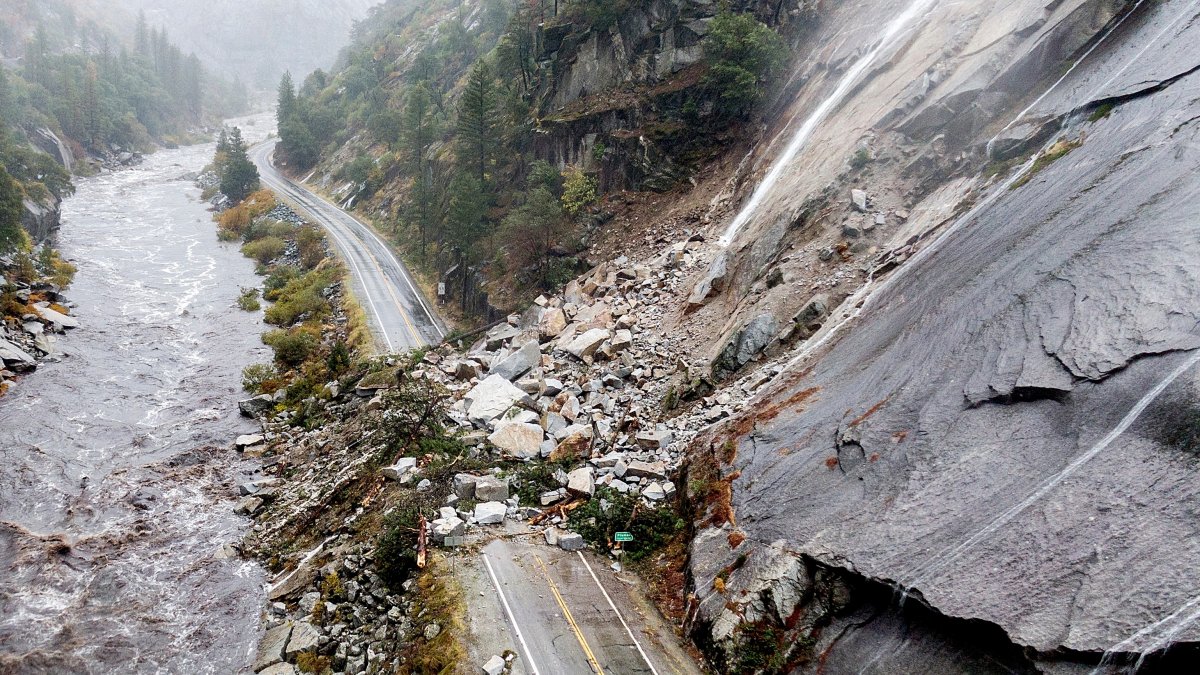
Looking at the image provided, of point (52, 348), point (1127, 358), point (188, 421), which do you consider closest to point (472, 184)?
point (188, 421)

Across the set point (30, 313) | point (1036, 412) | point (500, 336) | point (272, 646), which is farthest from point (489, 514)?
point (30, 313)

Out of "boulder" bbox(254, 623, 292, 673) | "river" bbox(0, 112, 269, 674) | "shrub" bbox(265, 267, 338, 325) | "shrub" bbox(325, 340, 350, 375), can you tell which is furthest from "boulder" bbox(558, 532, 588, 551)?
"shrub" bbox(265, 267, 338, 325)

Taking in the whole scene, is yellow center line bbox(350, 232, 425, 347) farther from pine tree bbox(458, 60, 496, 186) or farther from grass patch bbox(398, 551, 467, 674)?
grass patch bbox(398, 551, 467, 674)

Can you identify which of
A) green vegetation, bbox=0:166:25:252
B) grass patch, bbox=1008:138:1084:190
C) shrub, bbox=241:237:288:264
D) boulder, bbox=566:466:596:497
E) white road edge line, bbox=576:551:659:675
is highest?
green vegetation, bbox=0:166:25:252

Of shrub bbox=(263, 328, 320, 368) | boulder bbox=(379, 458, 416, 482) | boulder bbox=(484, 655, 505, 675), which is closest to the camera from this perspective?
boulder bbox=(484, 655, 505, 675)

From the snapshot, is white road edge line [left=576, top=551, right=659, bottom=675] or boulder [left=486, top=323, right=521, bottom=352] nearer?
white road edge line [left=576, top=551, right=659, bottom=675]

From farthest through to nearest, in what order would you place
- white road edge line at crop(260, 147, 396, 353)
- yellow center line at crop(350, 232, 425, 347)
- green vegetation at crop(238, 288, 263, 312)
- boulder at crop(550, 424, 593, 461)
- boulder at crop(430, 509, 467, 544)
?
green vegetation at crop(238, 288, 263, 312)
yellow center line at crop(350, 232, 425, 347)
white road edge line at crop(260, 147, 396, 353)
boulder at crop(550, 424, 593, 461)
boulder at crop(430, 509, 467, 544)

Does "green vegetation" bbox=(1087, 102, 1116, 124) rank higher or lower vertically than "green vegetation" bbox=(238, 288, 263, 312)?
lower

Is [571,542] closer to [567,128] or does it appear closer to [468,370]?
[468,370]
